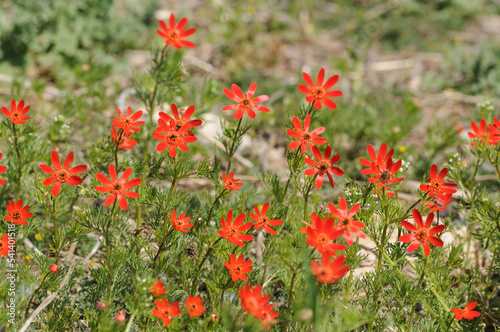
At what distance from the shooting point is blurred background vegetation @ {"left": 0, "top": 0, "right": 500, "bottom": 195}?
13.6ft

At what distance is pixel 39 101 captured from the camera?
433 cm

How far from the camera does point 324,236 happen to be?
1.93 m

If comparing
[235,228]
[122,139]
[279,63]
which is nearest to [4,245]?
[122,139]

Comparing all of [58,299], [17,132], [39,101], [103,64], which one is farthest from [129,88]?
[58,299]

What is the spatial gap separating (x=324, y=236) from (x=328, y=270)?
17 centimetres

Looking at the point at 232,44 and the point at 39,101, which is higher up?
the point at 232,44

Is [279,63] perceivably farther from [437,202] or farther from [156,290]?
[156,290]

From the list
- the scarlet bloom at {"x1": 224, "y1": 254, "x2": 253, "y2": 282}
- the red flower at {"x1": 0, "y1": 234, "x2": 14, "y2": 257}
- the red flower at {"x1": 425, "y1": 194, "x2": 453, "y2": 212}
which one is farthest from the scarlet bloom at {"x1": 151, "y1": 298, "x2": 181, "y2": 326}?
the red flower at {"x1": 425, "y1": 194, "x2": 453, "y2": 212}

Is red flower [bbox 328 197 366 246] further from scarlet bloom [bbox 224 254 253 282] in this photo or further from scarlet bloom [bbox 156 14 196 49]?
scarlet bloom [bbox 156 14 196 49]

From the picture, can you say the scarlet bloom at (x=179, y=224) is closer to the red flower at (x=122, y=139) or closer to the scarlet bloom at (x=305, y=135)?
the red flower at (x=122, y=139)

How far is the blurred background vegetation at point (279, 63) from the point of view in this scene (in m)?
4.14

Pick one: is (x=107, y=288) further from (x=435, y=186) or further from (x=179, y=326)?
(x=435, y=186)

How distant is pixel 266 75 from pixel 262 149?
139 cm

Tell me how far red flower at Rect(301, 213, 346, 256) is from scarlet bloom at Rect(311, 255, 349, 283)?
0.13 ft
